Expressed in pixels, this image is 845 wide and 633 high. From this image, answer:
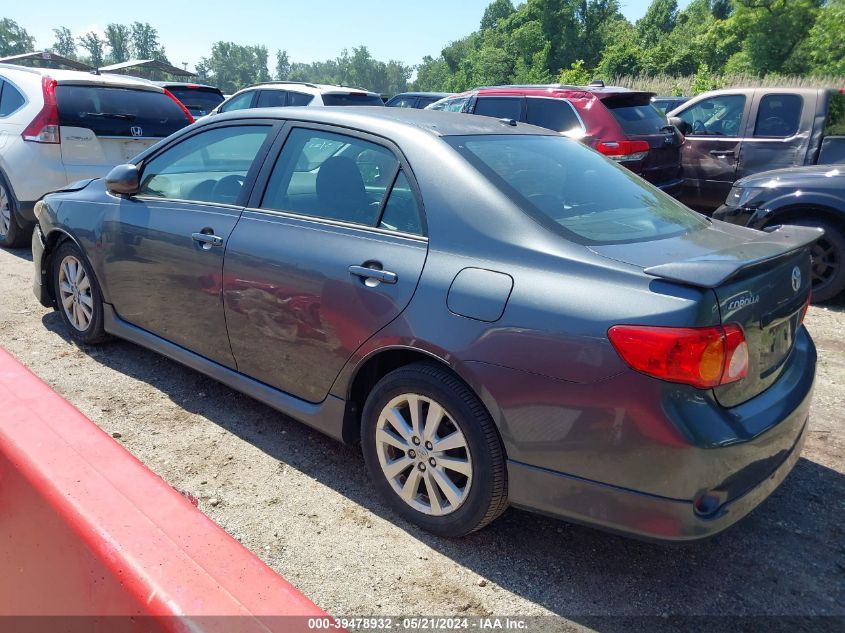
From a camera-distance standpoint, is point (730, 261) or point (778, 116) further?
point (778, 116)

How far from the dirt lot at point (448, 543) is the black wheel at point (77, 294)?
2.12ft

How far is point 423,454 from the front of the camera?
2.68 meters

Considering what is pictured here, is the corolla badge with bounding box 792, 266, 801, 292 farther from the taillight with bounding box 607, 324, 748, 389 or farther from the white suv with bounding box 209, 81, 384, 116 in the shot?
the white suv with bounding box 209, 81, 384, 116

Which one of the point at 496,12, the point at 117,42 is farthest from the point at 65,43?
the point at 496,12

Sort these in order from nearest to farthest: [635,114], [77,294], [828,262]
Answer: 1. [77,294]
2. [828,262]
3. [635,114]

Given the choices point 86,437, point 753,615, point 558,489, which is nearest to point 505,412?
point 558,489

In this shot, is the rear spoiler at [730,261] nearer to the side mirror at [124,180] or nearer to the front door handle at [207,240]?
the front door handle at [207,240]

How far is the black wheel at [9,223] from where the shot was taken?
663 cm

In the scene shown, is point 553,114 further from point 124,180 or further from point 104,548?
point 104,548

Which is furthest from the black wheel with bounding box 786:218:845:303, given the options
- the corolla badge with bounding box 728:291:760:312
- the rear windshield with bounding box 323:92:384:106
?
the rear windshield with bounding box 323:92:384:106

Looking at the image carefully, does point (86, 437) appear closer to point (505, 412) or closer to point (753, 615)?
point (505, 412)

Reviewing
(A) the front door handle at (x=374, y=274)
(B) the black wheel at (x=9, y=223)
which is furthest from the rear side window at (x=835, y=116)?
(B) the black wheel at (x=9, y=223)

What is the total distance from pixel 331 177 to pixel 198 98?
13140mm

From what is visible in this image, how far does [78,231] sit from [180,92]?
11.6 meters
